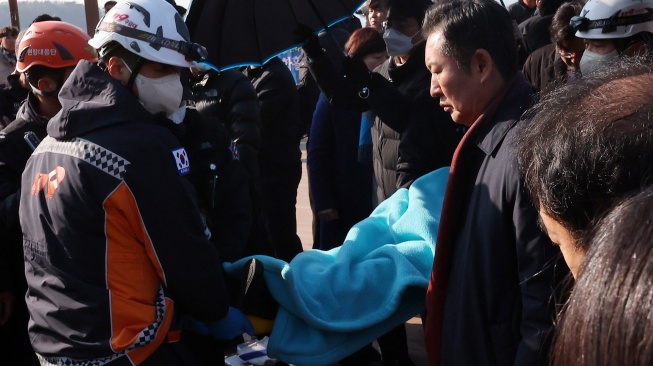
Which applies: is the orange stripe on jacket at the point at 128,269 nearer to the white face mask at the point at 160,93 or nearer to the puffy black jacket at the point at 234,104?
the white face mask at the point at 160,93

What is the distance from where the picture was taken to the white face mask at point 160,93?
291cm

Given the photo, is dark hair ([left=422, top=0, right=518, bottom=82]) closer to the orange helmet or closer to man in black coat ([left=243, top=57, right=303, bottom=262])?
the orange helmet

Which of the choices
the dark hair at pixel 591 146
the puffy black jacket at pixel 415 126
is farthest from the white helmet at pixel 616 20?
the dark hair at pixel 591 146

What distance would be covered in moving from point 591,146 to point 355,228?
79.7 inches

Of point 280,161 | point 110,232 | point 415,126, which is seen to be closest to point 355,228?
point 415,126

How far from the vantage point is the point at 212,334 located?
2994 mm

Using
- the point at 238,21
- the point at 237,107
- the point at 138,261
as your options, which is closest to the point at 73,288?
the point at 138,261

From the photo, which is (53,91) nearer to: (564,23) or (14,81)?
(14,81)

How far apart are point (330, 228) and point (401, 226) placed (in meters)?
2.12

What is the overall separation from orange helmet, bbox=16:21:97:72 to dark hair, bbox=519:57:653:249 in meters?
2.87

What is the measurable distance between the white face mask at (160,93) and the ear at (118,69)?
48mm

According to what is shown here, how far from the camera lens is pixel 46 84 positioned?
150 inches

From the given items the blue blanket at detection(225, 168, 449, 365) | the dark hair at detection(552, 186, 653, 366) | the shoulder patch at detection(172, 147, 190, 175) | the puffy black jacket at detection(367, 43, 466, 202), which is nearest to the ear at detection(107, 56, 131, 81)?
the shoulder patch at detection(172, 147, 190, 175)

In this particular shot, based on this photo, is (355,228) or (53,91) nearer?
(355,228)
